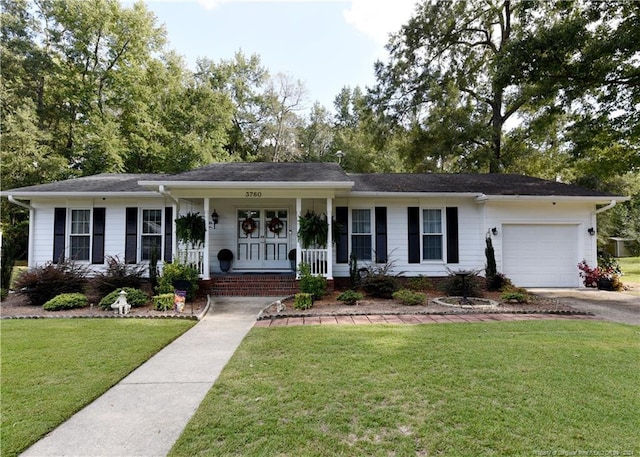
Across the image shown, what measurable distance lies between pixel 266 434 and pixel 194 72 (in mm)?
28722

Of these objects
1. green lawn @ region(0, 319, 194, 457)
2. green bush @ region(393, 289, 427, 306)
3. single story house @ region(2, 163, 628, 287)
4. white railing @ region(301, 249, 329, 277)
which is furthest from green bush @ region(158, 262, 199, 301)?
green bush @ region(393, 289, 427, 306)

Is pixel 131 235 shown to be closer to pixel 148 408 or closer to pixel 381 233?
pixel 381 233

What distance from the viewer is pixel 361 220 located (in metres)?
10.4

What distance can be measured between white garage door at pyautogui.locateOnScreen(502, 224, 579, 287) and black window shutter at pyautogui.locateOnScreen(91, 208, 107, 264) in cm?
1257

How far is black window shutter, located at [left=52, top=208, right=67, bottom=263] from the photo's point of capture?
10.1 metres

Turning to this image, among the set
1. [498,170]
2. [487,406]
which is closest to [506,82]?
[498,170]

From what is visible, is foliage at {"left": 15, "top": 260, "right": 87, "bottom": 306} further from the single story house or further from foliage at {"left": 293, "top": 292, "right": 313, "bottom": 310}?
foliage at {"left": 293, "top": 292, "right": 313, "bottom": 310}

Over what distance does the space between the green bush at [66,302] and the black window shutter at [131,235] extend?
244 cm

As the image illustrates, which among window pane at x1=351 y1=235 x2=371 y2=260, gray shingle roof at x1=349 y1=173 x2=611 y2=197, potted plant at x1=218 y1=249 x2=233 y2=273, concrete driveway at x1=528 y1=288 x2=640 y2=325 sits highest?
gray shingle roof at x1=349 y1=173 x2=611 y2=197

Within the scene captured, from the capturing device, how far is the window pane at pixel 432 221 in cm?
1038

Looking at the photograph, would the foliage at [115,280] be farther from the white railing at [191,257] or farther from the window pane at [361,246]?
the window pane at [361,246]

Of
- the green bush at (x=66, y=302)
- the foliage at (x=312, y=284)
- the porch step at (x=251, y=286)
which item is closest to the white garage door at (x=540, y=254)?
the foliage at (x=312, y=284)

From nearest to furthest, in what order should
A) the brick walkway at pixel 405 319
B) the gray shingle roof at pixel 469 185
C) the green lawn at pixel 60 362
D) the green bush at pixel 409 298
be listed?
the green lawn at pixel 60 362, the brick walkway at pixel 405 319, the green bush at pixel 409 298, the gray shingle roof at pixel 469 185

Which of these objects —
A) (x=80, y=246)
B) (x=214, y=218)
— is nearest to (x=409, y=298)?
(x=214, y=218)
